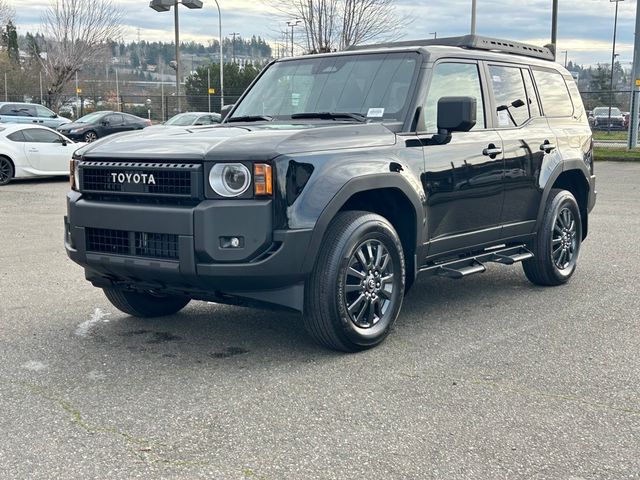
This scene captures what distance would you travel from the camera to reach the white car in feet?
55.1

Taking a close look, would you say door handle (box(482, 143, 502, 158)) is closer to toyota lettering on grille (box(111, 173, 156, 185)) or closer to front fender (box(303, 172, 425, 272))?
front fender (box(303, 172, 425, 272))

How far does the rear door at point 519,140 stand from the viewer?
6.34m

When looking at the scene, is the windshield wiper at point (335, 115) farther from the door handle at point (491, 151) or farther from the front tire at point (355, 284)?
the door handle at point (491, 151)

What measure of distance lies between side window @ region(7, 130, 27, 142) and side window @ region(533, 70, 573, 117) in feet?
41.8

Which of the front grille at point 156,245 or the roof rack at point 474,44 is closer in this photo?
the front grille at point 156,245

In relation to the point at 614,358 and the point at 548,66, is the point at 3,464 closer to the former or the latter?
the point at 614,358

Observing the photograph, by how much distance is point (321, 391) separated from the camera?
171 inches

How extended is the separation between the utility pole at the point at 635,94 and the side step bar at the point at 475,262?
21.0 metres

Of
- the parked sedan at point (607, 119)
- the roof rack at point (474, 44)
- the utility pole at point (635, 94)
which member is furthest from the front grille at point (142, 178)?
the parked sedan at point (607, 119)

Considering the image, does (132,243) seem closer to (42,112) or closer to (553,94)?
(553,94)

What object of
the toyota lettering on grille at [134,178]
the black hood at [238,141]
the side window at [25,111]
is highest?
the black hood at [238,141]

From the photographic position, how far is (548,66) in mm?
7281

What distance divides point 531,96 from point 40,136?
13134 millimetres

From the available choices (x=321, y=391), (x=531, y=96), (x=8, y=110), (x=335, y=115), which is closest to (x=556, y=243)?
(x=531, y=96)
